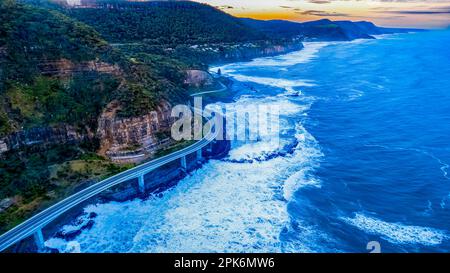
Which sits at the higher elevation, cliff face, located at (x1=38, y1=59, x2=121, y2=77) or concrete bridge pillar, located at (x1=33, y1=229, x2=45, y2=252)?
cliff face, located at (x1=38, y1=59, x2=121, y2=77)

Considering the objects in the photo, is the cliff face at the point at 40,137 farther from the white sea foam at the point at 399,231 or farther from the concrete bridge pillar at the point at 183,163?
the white sea foam at the point at 399,231

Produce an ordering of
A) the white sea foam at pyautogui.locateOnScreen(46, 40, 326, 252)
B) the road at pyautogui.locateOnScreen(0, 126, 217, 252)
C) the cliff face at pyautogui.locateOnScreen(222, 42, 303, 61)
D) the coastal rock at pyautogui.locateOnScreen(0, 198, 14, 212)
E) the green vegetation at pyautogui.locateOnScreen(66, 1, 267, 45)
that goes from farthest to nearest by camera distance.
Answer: the cliff face at pyautogui.locateOnScreen(222, 42, 303, 61)
the green vegetation at pyautogui.locateOnScreen(66, 1, 267, 45)
the coastal rock at pyautogui.locateOnScreen(0, 198, 14, 212)
the white sea foam at pyautogui.locateOnScreen(46, 40, 326, 252)
the road at pyautogui.locateOnScreen(0, 126, 217, 252)

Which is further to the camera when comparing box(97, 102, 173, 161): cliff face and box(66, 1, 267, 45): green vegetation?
box(66, 1, 267, 45): green vegetation

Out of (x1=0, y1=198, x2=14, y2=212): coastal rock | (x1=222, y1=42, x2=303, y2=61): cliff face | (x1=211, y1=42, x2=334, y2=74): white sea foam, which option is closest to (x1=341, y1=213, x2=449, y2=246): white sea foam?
(x1=0, y1=198, x2=14, y2=212): coastal rock

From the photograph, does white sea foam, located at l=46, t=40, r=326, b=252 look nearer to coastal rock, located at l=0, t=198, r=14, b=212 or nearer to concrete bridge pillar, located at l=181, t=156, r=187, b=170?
concrete bridge pillar, located at l=181, t=156, r=187, b=170

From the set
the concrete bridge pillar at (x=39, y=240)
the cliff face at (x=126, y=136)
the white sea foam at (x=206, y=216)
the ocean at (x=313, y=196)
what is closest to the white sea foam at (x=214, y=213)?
the white sea foam at (x=206, y=216)

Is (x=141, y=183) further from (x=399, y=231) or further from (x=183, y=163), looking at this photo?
(x=399, y=231)
